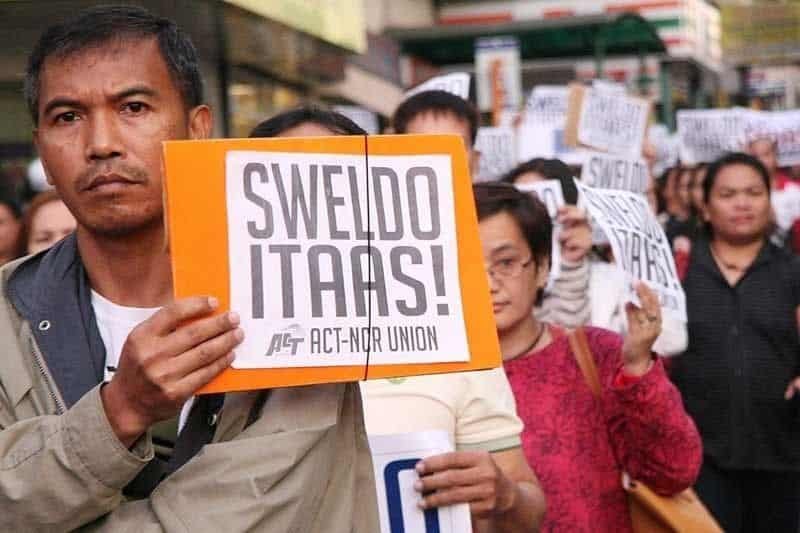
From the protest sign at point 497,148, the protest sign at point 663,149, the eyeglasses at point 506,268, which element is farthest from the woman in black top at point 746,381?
the protest sign at point 663,149

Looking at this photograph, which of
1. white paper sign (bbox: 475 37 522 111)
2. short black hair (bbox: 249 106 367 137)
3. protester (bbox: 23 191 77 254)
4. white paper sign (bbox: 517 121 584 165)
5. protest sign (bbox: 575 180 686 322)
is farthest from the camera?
white paper sign (bbox: 475 37 522 111)

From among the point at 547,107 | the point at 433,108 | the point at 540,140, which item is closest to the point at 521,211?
the point at 433,108

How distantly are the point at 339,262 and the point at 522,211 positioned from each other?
2.03 meters

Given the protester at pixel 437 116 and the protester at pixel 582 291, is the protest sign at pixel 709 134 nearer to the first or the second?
the protester at pixel 582 291

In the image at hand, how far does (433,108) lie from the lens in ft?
19.7

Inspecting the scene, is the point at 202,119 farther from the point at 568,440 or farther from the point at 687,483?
the point at 687,483

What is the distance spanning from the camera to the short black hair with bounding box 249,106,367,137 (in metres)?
3.78

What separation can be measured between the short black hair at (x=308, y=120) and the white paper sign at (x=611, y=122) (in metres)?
5.51

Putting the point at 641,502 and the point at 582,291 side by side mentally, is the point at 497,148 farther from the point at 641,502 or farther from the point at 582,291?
the point at 641,502

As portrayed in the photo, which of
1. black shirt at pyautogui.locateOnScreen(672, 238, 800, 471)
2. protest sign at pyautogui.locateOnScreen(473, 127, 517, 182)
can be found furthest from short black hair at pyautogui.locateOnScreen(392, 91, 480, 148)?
protest sign at pyautogui.locateOnScreen(473, 127, 517, 182)

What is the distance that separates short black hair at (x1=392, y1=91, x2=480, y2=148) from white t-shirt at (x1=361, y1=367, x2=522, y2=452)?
2324 mm

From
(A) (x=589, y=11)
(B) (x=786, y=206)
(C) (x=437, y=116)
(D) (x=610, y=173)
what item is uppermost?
(A) (x=589, y=11)

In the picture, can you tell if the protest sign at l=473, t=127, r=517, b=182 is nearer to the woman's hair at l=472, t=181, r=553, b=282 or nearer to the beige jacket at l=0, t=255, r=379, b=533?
the woman's hair at l=472, t=181, r=553, b=282

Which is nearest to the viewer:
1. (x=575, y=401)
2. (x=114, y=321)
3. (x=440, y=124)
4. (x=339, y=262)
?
(x=339, y=262)
